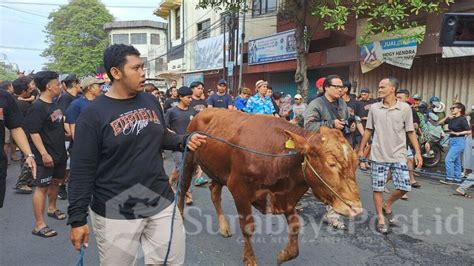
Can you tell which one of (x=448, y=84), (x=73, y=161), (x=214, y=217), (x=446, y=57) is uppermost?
(x=446, y=57)

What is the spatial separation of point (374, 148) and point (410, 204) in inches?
65.2

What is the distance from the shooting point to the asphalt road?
397 centimetres

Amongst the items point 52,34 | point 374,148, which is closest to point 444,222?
point 374,148

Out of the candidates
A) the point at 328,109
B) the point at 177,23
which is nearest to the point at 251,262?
the point at 328,109

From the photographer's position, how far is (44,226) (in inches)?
178

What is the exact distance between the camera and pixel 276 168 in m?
3.48

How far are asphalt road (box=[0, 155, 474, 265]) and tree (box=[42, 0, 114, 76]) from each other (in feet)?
134

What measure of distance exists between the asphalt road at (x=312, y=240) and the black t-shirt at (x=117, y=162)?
65.8 inches

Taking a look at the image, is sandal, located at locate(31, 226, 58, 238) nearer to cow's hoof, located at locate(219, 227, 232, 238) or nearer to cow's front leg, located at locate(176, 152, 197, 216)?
cow's front leg, located at locate(176, 152, 197, 216)

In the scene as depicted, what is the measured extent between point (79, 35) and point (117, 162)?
4824 centimetres

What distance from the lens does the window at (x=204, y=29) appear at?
77.9 ft

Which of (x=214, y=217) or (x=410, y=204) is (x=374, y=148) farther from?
(x=214, y=217)

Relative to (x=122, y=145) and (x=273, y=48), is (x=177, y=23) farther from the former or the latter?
(x=122, y=145)

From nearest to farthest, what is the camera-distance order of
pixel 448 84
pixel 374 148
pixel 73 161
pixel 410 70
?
pixel 73 161
pixel 374 148
pixel 448 84
pixel 410 70
